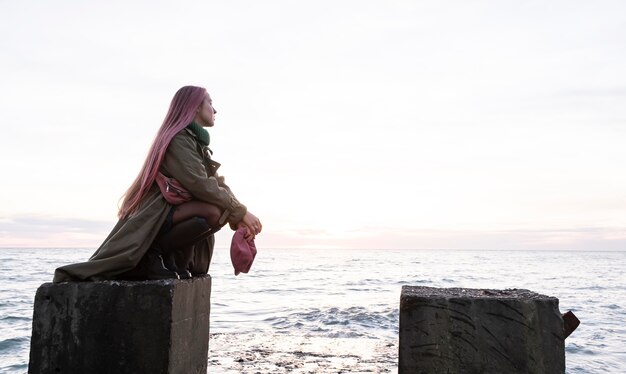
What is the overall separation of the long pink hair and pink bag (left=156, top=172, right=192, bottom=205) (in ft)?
0.30

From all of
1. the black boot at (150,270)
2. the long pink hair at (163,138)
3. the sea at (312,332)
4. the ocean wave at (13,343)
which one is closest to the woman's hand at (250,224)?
the black boot at (150,270)

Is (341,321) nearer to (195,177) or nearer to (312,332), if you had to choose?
(312,332)

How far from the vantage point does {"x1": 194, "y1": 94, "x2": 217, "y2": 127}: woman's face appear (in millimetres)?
4063

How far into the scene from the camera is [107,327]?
3.40 m

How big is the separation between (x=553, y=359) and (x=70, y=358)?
2.88 m

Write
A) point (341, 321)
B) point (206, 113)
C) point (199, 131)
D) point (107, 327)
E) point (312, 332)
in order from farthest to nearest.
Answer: point (341, 321), point (312, 332), point (206, 113), point (199, 131), point (107, 327)

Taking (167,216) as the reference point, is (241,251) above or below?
below

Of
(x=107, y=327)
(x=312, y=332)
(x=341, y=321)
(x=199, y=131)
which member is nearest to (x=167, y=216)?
(x=199, y=131)

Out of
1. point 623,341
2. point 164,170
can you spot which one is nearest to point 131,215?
point 164,170

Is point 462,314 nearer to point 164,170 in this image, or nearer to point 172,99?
point 164,170

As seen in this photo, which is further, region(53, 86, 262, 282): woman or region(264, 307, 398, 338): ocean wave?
region(264, 307, 398, 338): ocean wave

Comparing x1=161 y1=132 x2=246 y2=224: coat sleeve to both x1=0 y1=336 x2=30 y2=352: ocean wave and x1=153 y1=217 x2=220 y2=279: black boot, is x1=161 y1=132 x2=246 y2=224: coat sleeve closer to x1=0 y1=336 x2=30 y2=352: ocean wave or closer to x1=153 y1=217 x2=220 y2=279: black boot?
x1=153 y1=217 x2=220 y2=279: black boot

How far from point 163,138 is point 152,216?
0.53 m

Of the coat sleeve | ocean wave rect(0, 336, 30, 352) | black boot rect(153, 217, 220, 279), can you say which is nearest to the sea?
ocean wave rect(0, 336, 30, 352)
